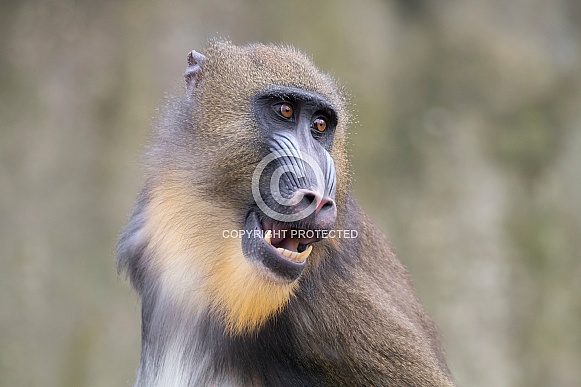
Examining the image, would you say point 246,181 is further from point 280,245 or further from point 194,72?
point 194,72

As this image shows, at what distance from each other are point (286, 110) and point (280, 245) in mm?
669

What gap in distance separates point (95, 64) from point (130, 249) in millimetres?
4011

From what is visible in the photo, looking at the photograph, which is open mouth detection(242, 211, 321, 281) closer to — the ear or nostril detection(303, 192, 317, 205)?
nostril detection(303, 192, 317, 205)

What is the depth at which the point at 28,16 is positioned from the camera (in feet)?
25.2

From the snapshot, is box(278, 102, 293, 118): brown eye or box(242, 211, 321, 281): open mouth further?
box(278, 102, 293, 118): brown eye

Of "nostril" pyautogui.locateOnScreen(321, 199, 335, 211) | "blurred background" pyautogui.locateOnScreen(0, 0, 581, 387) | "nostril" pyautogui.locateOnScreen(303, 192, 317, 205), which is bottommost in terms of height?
"nostril" pyautogui.locateOnScreen(303, 192, 317, 205)

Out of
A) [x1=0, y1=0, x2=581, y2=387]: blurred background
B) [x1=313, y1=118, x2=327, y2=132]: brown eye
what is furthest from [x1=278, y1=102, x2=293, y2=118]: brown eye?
[x1=0, y1=0, x2=581, y2=387]: blurred background

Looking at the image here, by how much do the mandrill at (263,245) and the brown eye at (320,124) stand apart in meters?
0.02

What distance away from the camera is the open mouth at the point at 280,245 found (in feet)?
10.4

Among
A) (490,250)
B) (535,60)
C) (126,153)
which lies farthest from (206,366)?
(535,60)

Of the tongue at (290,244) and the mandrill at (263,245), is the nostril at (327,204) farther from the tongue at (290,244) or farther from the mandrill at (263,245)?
the tongue at (290,244)

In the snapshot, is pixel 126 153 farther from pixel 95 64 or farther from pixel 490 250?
pixel 490 250

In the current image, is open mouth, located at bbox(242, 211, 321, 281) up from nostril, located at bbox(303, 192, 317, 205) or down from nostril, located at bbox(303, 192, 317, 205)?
down

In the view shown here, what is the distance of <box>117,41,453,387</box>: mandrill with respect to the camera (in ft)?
10.8
